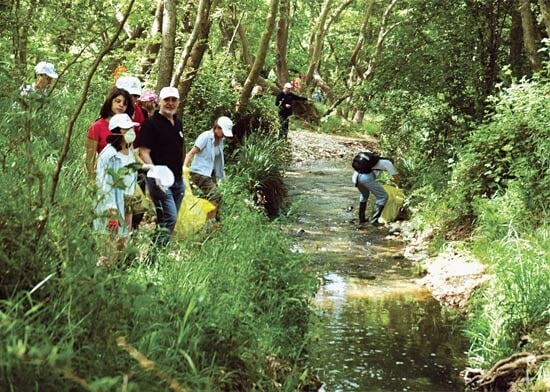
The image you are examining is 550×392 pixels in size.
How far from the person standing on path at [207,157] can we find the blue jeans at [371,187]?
4787 millimetres

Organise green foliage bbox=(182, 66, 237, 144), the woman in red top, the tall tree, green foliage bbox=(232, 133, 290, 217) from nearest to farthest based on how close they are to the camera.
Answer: the woman in red top < the tall tree < green foliage bbox=(232, 133, 290, 217) < green foliage bbox=(182, 66, 237, 144)

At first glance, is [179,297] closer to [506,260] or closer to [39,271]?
[39,271]

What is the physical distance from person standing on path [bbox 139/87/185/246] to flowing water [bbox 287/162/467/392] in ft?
5.44

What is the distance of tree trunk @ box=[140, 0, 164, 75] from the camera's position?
13.6 m

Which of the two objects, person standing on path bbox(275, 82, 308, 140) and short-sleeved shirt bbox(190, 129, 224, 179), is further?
person standing on path bbox(275, 82, 308, 140)

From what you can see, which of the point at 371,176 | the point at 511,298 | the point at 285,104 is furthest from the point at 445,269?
the point at 285,104

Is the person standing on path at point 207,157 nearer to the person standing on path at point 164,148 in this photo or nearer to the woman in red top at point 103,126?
the person standing on path at point 164,148

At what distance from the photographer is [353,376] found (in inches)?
259

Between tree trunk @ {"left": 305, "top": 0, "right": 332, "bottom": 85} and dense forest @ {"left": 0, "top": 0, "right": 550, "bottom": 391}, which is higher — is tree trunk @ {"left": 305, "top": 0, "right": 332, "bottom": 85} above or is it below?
above

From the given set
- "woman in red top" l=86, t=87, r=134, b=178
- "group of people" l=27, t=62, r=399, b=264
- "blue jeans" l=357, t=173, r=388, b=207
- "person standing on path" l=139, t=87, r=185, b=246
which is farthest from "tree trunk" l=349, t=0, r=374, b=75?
"woman in red top" l=86, t=87, r=134, b=178

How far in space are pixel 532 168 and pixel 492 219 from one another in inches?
34.0

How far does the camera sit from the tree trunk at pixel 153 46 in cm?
1355

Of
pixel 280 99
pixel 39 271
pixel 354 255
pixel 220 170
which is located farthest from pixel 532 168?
pixel 280 99

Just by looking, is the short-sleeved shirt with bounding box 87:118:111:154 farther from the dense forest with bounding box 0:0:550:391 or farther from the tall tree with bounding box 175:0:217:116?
the tall tree with bounding box 175:0:217:116
